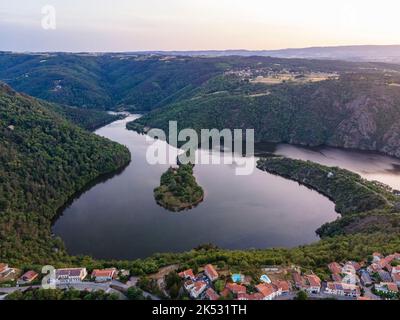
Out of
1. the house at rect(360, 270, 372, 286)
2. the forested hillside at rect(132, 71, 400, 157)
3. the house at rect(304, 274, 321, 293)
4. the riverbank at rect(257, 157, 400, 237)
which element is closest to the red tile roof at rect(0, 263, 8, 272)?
the house at rect(304, 274, 321, 293)

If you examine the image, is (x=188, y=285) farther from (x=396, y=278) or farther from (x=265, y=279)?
(x=396, y=278)

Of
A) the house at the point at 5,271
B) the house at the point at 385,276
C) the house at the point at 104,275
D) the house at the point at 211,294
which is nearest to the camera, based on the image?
the house at the point at 211,294

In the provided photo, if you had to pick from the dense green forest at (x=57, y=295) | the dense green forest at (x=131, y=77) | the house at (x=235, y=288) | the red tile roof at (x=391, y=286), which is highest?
the dense green forest at (x=131, y=77)

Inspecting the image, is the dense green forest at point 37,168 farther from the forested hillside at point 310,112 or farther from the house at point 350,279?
the forested hillside at point 310,112

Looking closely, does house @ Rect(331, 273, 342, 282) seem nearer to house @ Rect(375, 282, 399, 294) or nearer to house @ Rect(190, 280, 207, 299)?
house @ Rect(375, 282, 399, 294)

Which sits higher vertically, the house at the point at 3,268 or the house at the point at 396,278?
the house at the point at 396,278

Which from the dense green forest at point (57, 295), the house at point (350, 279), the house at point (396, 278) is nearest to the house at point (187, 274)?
A: the dense green forest at point (57, 295)

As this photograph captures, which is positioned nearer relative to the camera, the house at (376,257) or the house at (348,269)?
the house at (348,269)
